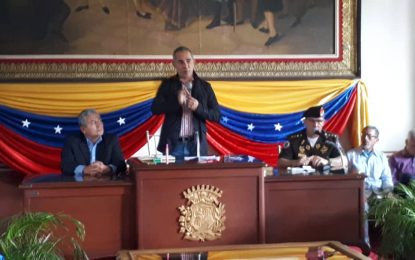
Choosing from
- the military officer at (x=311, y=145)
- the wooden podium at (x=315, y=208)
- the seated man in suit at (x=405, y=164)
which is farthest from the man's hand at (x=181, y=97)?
the seated man in suit at (x=405, y=164)

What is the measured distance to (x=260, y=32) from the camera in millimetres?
6809

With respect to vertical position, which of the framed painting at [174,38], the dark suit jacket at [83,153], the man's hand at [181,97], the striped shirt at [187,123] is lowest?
the dark suit jacket at [83,153]

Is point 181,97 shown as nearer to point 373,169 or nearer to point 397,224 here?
point 397,224

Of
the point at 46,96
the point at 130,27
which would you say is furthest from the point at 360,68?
the point at 46,96

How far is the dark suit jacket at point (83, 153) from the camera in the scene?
4.83 m

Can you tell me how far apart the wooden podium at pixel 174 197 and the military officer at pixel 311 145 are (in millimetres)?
841

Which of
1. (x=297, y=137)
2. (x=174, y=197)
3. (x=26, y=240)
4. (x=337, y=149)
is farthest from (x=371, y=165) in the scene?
(x=26, y=240)

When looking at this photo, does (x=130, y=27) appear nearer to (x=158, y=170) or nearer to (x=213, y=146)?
(x=213, y=146)

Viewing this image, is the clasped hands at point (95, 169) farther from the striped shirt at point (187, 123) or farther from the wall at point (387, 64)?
the wall at point (387, 64)

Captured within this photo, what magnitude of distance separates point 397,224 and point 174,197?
148cm

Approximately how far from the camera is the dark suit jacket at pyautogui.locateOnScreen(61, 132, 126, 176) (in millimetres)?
4828

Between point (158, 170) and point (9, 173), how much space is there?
2.59 meters

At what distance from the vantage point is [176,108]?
480 cm

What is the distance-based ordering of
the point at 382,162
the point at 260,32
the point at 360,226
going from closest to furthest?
the point at 360,226 → the point at 382,162 → the point at 260,32
